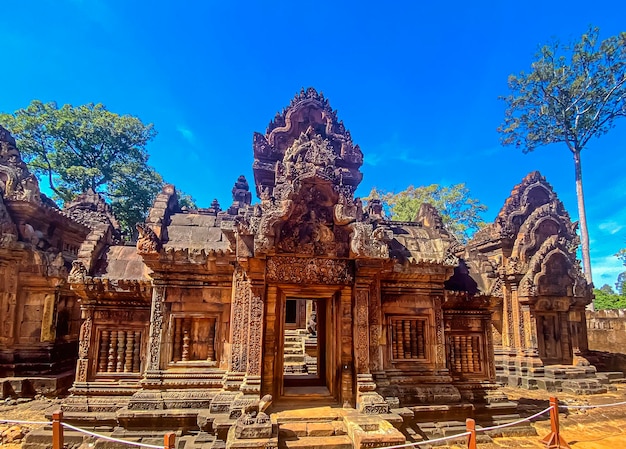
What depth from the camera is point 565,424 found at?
9539 mm

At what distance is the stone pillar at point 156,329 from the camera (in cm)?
776

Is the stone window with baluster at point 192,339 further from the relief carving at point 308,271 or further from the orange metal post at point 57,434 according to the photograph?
the orange metal post at point 57,434

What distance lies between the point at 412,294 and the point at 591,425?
608 centimetres

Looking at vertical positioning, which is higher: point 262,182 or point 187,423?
point 262,182

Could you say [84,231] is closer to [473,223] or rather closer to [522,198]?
[522,198]

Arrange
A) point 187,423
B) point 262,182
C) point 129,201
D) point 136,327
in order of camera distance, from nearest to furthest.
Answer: point 187,423 < point 136,327 < point 262,182 < point 129,201

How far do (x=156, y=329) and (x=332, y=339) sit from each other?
Answer: 150 inches

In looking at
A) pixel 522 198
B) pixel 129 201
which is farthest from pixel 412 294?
pixel 129 201

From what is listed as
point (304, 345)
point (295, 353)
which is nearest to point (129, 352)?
point (295, 353)

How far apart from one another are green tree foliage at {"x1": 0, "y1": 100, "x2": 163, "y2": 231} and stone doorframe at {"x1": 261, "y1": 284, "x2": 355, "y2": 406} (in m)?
21.9

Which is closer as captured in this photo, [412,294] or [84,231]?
[412,294]

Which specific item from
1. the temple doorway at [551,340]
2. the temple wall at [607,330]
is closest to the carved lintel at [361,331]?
the temple doorway at [551,340]

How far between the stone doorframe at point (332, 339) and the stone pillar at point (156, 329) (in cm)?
233

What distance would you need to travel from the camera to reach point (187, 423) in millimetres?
7301
